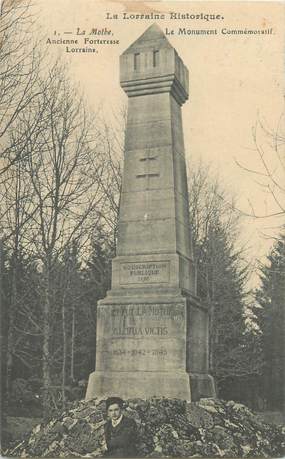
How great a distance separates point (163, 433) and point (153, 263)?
3.19 meters

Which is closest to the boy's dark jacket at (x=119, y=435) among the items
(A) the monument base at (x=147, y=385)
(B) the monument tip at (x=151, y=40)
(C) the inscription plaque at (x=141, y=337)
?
(A) the monument base at (x=147, y=385)

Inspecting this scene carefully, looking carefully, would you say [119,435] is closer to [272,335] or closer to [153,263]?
[153,263]

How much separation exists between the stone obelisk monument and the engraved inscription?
0.02 m

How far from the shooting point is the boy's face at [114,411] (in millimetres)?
6789

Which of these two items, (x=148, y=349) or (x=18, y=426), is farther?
(x=18, y=426)

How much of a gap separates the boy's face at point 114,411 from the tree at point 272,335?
1775 cm

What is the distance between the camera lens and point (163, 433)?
891cm

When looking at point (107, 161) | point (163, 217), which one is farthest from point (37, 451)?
point (107, 161)

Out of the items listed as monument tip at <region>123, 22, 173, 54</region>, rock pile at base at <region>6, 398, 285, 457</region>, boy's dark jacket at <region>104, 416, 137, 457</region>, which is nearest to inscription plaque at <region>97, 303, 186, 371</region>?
rock pile at base at <region>6, 398, 285, 457</region>

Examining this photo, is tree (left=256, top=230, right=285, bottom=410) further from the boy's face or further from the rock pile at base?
the boy's face

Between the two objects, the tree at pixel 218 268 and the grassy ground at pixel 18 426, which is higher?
the tree at pixel 218 268

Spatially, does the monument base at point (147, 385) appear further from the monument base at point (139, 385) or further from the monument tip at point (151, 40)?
the monument tip at point (151, 40)

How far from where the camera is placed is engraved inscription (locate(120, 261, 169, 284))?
10.9m

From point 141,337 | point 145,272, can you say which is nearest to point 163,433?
point 141,337
